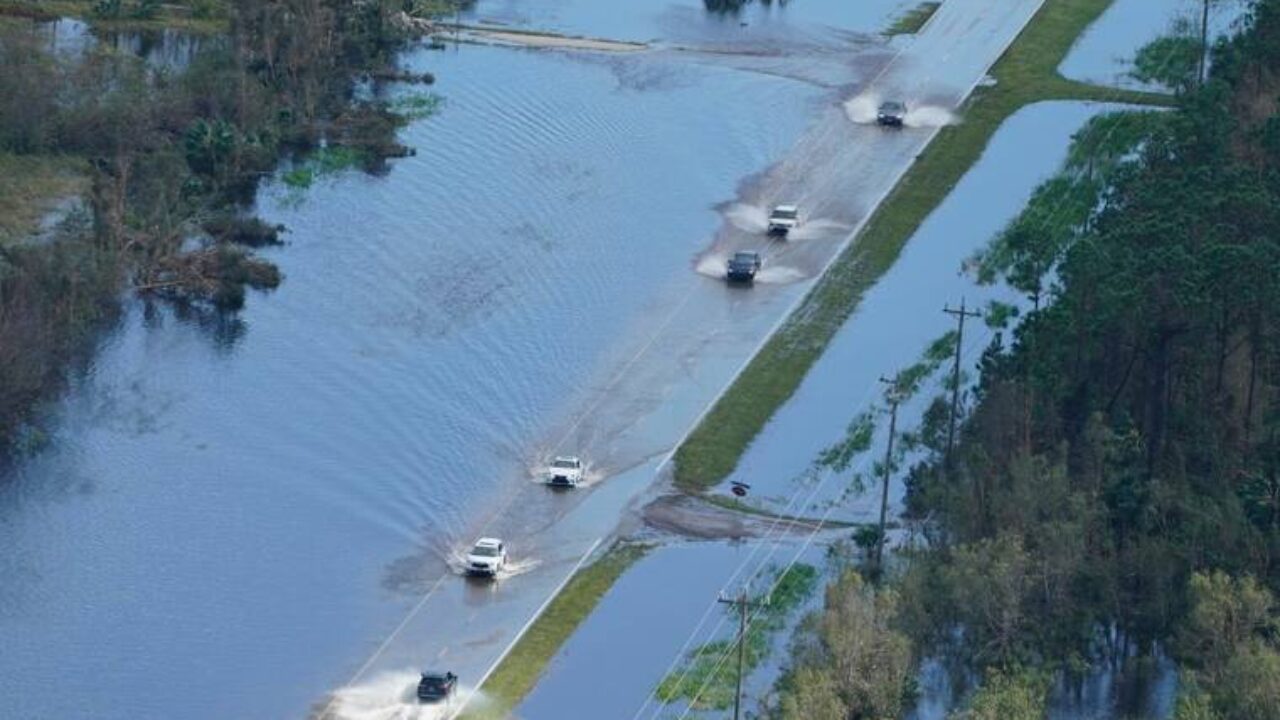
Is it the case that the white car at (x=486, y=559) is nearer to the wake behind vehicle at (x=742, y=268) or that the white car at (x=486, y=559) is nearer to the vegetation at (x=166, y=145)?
the vegetation at (x=166, y=145)

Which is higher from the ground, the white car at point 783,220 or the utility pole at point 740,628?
the white car at point 783,220

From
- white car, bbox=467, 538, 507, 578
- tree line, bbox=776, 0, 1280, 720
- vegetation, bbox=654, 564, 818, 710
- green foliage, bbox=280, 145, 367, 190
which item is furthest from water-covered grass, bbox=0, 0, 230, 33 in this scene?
vegetation, bbox=654, 564, 818, 710

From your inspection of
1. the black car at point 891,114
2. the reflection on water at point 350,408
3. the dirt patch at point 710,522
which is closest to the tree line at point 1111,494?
the dirt patch at point 710,522

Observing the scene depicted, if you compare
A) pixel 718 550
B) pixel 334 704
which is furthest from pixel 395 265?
pixel 334 704

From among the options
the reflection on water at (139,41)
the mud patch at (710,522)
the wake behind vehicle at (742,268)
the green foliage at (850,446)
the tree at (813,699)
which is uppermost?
the reflection on water at (139,41)

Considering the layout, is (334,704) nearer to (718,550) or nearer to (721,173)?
(718,550)
